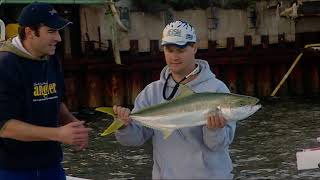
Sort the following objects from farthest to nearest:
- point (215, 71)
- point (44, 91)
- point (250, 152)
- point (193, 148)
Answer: point (215, 71)
point (250, 152)
point (44, 91)
point (193, 148)

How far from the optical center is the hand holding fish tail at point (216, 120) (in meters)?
4.00

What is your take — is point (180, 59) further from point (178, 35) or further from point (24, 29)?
point (24, 29)

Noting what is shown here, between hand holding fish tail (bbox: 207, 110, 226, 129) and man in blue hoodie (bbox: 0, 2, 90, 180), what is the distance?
35.8 inches

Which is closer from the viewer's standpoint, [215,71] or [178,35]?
A: [178,35]

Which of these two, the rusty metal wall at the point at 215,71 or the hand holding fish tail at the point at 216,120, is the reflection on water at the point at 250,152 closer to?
the rusty metal wall at the point at 215,71

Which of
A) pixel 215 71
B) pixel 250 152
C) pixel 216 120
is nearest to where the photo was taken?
pixel 216 120

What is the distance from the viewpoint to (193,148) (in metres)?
4.18

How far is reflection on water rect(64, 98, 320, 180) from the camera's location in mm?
12740

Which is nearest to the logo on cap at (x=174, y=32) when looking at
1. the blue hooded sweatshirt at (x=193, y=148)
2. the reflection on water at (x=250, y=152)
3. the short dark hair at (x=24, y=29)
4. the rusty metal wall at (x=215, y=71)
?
the blue hooded sweatshirt at (x=193, y=148)

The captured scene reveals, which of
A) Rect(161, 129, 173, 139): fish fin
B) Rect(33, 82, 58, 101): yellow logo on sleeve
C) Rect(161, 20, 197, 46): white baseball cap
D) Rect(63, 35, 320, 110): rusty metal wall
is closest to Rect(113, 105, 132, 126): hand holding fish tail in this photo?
Rect(161, 129, 173, 139): fish fin

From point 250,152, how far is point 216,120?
10.9 meters

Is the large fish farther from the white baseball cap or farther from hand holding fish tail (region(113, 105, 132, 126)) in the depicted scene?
the white baseball cap

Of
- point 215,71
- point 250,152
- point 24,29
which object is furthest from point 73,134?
point 215,71

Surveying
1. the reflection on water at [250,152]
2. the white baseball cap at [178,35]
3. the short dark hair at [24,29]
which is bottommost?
Result: the reflection on water at [250,152]
